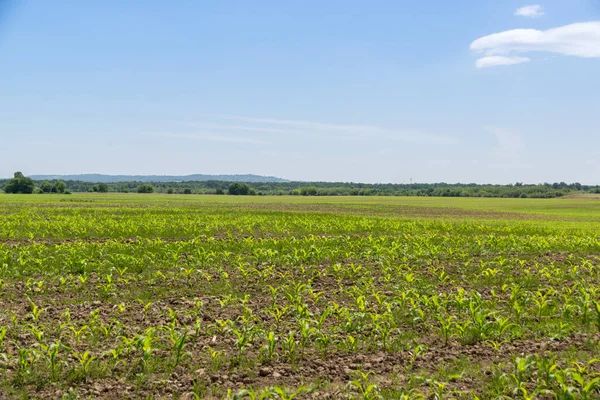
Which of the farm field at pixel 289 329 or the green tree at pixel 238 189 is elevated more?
the green tree at pixel 238 189

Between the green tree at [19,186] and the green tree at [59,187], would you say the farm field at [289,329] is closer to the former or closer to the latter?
the green tree at [19,186]

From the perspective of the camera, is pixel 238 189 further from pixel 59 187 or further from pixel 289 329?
pixel 289 329

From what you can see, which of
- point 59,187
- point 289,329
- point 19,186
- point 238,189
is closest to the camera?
point 289,329

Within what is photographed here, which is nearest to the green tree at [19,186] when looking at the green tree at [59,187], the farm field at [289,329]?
the green tree at [59,187]

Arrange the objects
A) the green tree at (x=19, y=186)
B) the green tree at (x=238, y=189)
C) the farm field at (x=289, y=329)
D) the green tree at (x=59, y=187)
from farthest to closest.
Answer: the green tree at (x=238, y=189)
the green tree at (x=59, y=187)
the green tree at (x=19, y=186)
the farm field at (x=289, y=329)

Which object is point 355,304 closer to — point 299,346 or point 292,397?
point 299,346

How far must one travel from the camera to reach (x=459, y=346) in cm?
757

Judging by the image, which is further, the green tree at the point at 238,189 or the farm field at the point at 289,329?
the green tree at the point at 238,189

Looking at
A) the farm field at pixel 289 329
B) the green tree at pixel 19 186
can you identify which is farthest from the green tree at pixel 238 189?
the farm field at pixel 289 329

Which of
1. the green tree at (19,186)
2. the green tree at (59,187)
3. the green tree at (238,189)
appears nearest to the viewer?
the green tree at (19,186)

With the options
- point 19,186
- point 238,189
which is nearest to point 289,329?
point 19,186

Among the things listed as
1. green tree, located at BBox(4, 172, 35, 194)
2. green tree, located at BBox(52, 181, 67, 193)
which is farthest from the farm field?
green tree, located at BBox(52, 181, 67, 193)

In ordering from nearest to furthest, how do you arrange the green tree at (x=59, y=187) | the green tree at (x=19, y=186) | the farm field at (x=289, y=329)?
the farm field at (x=289, y=329) → the green tree at (x=19, y=186) → the green tree at (x=59, y=187)

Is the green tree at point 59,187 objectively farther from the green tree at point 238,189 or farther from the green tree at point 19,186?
the green tree at point 238,189
